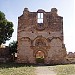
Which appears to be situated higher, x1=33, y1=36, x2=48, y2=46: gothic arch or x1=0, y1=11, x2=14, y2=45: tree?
x1=0, y1=11, x2=14, y2=45: tree

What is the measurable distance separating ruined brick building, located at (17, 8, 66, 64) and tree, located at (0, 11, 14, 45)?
4.38m

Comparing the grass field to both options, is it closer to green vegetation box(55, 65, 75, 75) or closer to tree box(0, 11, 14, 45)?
green vegetation box(55, 65, 75, 75)

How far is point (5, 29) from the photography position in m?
35.7

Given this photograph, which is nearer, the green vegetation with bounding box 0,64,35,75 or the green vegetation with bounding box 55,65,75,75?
the green vegetation with bounding box 0,64,35,75

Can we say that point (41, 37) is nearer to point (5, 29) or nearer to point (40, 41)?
point (40, 41)

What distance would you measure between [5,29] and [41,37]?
756 cm

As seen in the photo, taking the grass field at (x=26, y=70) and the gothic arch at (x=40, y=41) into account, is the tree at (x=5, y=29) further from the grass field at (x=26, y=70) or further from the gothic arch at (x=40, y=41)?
the grass field at (x=26, y=70)

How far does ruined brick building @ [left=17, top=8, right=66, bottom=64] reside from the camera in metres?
30.8

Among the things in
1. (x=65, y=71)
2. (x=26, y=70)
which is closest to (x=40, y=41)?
(x=26, y=70)

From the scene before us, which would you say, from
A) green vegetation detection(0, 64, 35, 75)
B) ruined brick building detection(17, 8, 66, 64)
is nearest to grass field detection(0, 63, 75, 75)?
green vegetation detection(0, 64, 35, 75)

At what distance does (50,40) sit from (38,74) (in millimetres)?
12923

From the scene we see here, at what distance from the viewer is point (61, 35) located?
31203 millimetres

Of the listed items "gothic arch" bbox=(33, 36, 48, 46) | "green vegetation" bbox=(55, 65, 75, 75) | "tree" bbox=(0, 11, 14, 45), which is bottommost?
"green vegetation" bbox=(55, 65, 75, 75)

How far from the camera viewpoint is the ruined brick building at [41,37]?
3080 cm
